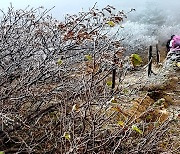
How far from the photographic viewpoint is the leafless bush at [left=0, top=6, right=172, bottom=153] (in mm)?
3156

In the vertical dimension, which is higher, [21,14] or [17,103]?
[21,14]

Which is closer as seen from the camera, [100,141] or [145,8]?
[100,141]

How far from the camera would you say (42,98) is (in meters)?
3.52

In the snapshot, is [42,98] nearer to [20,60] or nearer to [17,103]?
[17,103]

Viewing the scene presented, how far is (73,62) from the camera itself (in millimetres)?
4141

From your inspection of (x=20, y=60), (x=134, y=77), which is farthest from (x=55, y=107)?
(x=134, y=77)

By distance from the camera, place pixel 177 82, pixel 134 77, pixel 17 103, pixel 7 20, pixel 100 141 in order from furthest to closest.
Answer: pixel 177 82 < pixel 134 77 < pixel 7 20 < pixel 17 103 < pixel 100 141

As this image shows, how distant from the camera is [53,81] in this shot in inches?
148

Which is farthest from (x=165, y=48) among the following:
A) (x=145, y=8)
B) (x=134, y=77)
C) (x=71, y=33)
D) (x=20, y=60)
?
(x=20, y=60)

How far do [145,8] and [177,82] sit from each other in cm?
439

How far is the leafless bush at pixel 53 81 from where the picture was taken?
316cm

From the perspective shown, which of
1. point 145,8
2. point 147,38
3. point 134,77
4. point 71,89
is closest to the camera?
point 71,89

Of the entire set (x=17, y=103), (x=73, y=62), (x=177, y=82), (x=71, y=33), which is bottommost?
(x=177, y=82)

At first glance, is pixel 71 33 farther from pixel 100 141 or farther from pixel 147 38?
pixel 147 38
